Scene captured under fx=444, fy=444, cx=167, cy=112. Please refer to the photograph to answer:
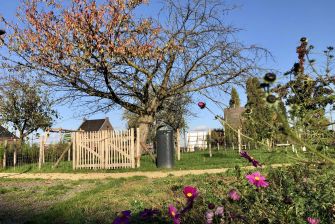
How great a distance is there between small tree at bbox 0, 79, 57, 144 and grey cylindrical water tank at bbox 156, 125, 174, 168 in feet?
54.4

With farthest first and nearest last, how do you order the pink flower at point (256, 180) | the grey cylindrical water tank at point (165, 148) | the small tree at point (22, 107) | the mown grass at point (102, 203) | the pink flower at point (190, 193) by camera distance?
the small tree at point (22, 107) < the grey cylindrical water tank at point (165, 148) < the mown grass at point (102, 203) < the pink flower at point (256, 180) < the pink flower at point (190, 193)

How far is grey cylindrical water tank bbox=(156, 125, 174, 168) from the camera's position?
14.6 metres

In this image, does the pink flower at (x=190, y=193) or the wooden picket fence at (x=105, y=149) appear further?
the wooden picket fence at (x=105, y=149)

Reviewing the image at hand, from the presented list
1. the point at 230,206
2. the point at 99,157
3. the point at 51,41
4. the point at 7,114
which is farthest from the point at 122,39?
the point at 7,114

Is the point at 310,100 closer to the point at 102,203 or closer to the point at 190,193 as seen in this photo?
the point at 190,193

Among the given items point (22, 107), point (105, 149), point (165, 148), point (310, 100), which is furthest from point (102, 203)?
point (22, 107)

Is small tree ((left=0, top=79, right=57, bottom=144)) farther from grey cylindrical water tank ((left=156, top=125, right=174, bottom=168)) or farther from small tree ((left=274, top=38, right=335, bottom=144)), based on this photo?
small tree ((left=274, top=38, right=335, bottom=144))

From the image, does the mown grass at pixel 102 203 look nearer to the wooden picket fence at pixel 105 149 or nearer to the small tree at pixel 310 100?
the small tree at pixel 310 100

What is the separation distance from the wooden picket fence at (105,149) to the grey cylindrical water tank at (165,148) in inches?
41.9

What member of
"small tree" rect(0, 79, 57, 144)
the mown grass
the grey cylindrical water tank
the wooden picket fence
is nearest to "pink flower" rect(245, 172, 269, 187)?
the mown grass

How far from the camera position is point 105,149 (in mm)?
15945

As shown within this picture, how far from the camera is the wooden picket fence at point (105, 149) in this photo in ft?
51.0

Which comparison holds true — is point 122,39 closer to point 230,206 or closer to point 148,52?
point 148,52

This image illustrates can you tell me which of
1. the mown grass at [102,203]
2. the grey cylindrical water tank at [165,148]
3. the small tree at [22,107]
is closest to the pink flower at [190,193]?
the mown grass at [102,203]
